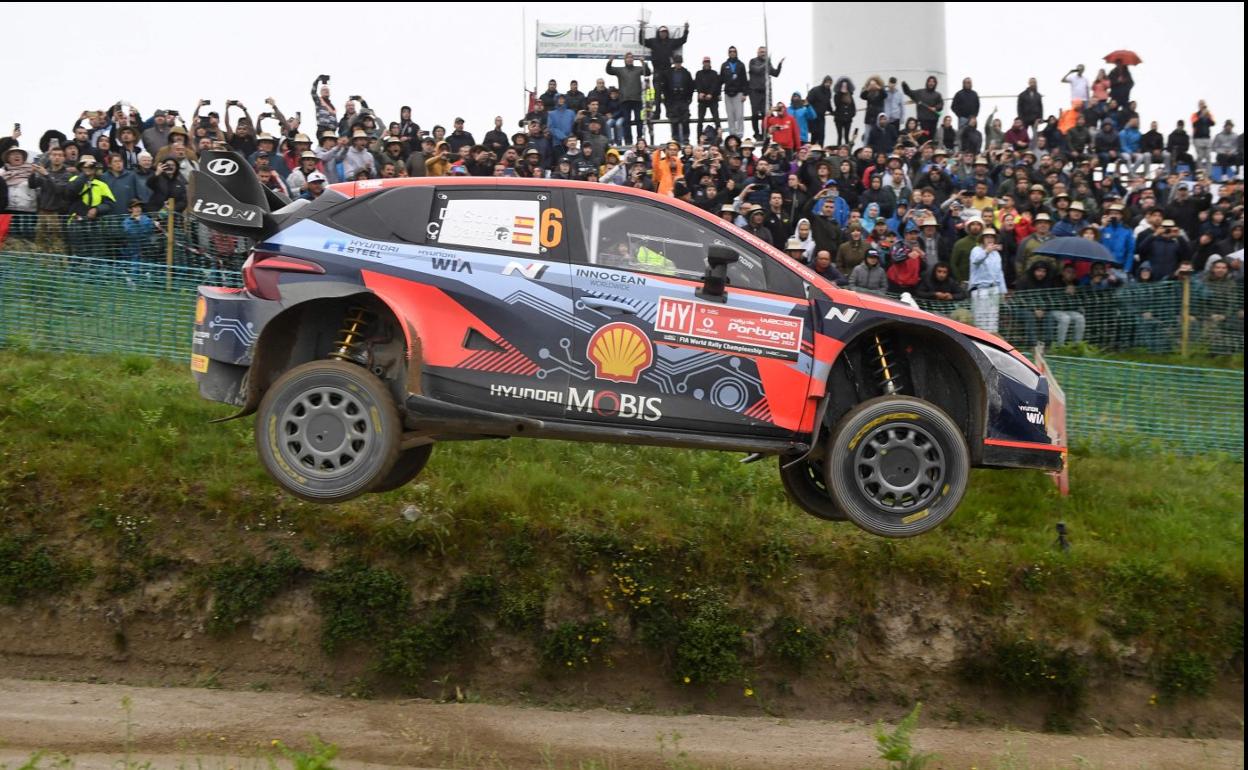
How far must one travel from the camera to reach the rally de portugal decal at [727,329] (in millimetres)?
8281

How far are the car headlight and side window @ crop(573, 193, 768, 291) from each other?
1.64 m

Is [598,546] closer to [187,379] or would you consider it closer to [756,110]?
[187,379]

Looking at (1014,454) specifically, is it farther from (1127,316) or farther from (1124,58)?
(1124,58)

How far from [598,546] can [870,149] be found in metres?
8.19

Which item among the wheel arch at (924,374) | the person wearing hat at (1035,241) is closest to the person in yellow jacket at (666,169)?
the person wearing hat at (1035,241)

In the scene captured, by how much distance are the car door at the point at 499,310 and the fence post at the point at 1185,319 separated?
11.1m

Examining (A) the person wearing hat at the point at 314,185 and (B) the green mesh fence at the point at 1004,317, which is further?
(A) the person wearing hat at the point at 314,185

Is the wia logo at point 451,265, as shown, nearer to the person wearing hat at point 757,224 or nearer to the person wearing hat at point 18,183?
the person wearing hat at point 757,224

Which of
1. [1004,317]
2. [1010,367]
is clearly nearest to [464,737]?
[1010,367]

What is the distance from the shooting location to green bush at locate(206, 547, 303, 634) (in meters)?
12.0

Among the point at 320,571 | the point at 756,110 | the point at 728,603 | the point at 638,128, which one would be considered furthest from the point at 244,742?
the point at 756,110

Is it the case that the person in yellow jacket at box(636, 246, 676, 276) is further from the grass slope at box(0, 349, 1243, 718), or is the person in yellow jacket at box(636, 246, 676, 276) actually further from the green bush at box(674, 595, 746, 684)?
the green bush at box(674, 595, 746, 684)

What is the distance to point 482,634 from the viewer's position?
12.4 m

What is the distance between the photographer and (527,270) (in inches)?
326
